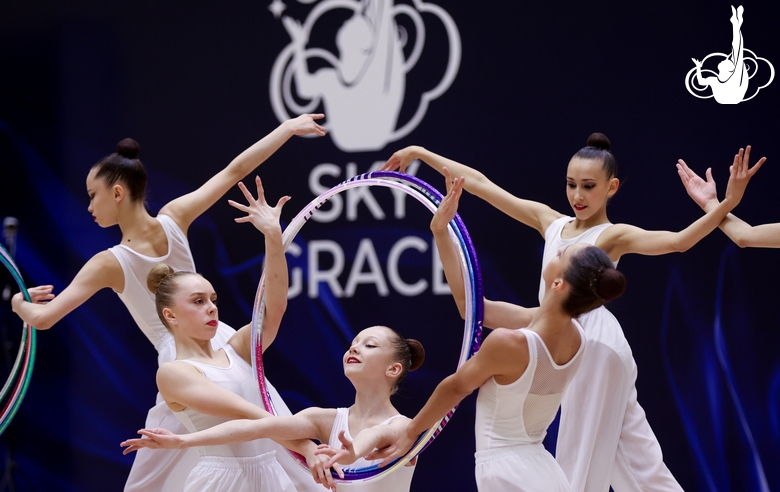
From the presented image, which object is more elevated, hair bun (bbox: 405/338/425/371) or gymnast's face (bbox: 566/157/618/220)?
gymnast's face (bbox: 566/157/618/220)

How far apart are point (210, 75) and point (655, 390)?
3640 mm

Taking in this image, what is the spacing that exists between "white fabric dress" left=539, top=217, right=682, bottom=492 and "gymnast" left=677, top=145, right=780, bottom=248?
0.55m

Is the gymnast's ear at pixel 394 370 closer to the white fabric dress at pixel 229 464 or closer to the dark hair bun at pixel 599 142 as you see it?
the white fabric dress at pixel 229 464

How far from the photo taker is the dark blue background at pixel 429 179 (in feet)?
17.7

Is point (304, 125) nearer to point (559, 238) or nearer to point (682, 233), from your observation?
point (559, 238)

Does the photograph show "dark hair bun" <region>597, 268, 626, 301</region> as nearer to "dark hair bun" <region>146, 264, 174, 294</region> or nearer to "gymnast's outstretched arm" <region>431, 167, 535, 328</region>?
"gymnast's outstretched arm" <region>431, 167, 535, 328</region>

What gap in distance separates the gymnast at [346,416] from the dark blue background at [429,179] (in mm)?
2369

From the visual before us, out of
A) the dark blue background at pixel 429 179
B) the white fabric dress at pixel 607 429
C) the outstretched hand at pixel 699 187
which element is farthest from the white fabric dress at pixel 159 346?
the outstretched hand at pixel 699 187

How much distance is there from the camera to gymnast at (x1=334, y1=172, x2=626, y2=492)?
2963 millimetres

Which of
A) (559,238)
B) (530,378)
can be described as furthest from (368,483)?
(559,238)

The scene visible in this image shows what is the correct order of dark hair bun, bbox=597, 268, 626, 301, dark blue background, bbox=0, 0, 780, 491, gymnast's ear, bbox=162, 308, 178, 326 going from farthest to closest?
dark blue background, bbox=0, 0, 780, 491, gymnast's ear, bbox=162, 308, 178, 326, dark hair bun, bbox=597, 268, 626, 301

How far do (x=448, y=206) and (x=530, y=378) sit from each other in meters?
0.77

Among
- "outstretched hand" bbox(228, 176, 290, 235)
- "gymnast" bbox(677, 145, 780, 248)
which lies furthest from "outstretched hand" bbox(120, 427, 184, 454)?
"gymnast" bbox(677, 145, 780, 248)

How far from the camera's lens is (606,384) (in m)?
3.81
